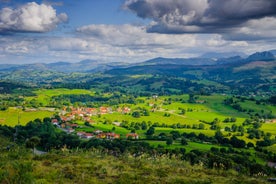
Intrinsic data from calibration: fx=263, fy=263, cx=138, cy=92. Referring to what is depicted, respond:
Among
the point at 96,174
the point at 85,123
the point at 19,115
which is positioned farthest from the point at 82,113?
the point at 96,174

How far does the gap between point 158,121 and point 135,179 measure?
119m

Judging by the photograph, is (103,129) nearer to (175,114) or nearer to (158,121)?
(158,121)

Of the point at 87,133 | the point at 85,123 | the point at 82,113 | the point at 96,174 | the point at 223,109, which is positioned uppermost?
the point at 96,174

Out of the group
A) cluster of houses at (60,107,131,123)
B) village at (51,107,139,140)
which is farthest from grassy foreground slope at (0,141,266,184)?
cluster of houses at (60,107,131,123)

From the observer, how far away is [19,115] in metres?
144

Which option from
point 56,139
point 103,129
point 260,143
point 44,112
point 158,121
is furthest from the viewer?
point 44,112

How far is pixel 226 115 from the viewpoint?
161125mm

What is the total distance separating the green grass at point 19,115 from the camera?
132 meters

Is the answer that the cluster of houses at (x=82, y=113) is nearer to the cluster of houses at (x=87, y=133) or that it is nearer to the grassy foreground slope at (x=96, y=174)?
the cluster of houses at (x=87, y=133)

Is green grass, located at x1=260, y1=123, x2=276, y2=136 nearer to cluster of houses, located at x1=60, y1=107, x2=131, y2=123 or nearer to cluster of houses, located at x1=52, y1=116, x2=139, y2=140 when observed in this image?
cluster of houses, located at x1=52, y1=116, x2=139, y2=140

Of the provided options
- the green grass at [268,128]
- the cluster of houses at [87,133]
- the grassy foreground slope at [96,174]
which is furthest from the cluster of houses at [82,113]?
the grassy foreground slope at [96,174]

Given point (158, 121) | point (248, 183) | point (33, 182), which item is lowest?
point (158, 121)

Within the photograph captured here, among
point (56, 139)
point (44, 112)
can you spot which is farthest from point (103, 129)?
point (44, 112)

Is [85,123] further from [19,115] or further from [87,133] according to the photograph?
[19,115]
